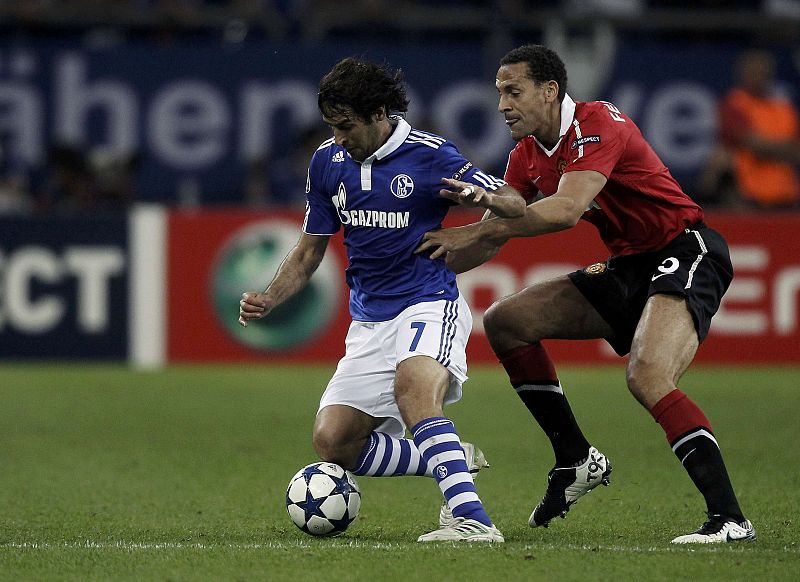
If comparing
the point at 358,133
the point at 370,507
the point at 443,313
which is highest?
the point at 358,133

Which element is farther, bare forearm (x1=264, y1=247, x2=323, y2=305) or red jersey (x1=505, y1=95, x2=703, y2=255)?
bare forearm (x1=264, y1=247, x2=323, y2=305)

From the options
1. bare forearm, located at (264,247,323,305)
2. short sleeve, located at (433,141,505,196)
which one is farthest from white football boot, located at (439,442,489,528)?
short sleeve, located at (433,141,505,196)

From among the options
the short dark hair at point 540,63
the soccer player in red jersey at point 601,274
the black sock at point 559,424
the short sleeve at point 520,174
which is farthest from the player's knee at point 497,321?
the short dark hair at point 540,63

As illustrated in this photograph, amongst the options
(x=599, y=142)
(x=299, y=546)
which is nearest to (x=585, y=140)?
(x=599, y=142)

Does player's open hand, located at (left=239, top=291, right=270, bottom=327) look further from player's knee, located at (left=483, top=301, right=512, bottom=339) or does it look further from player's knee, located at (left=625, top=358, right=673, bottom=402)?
player's knee, located at (left=625, top=358, right=673, bottom=402)

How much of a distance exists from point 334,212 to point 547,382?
119 centimetres

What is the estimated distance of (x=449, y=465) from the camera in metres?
5.43

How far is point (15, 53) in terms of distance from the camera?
14.2m

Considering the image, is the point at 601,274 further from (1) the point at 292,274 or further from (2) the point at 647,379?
→ (1) the point at 292,274

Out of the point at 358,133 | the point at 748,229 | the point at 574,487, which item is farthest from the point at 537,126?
the point at 748,229

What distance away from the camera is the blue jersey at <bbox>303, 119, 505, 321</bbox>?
232 inches

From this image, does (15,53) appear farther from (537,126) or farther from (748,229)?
(537,126)

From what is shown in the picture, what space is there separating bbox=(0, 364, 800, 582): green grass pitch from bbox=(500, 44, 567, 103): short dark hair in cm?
186

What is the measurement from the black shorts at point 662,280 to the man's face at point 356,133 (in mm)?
1152
